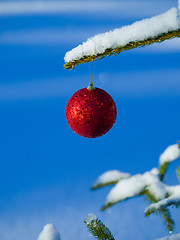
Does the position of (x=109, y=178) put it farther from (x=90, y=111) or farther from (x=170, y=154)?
(x=90, y=111)

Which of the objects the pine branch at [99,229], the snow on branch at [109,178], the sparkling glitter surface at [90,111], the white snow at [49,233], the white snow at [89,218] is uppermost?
the sparkling glitter surface at [90,111]

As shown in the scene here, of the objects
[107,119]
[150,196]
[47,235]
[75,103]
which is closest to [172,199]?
[150,196]

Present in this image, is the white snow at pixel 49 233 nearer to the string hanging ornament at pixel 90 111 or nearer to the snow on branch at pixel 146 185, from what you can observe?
the snow on branch at pixel 146 185

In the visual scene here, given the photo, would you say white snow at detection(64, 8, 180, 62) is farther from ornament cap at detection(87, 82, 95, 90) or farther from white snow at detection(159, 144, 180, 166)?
white snow at detection(159, 144, 180, 166)

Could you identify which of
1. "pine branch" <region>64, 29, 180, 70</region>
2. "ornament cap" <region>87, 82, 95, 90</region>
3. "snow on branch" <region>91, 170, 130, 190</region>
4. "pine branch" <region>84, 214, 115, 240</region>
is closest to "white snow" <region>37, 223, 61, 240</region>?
"pine branch" <region>84, 214, 115, 240</region>

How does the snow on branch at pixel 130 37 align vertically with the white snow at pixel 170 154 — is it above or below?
above

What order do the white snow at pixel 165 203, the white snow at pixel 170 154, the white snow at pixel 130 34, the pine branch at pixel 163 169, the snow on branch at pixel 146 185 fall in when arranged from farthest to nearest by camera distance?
the pine branch at pixel 163 169
the white snow at pixel 170 154
the snow on branch at pixel 146 185
the white snow at pixel 165 203
the white snow at pixel 130 34

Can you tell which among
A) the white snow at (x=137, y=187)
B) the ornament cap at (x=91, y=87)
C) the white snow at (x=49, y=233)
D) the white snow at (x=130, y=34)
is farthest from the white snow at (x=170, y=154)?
the white snow at (x=130, y=34)

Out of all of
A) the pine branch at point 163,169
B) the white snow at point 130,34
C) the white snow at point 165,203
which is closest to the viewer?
the white snow at point 130,34
